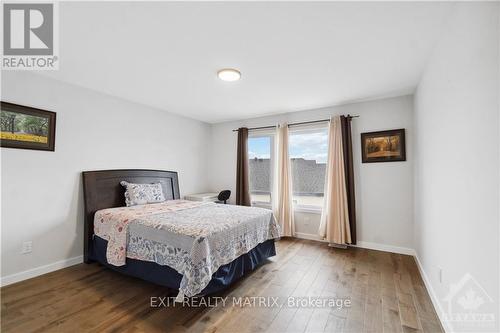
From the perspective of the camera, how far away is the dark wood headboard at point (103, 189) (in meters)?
2.92

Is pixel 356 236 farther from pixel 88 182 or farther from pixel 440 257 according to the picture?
pixel 88 182

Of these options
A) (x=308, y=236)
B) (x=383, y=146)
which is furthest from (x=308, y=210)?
(x=383, y=146)

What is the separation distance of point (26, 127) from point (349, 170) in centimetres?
436

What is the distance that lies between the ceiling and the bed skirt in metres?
2.12

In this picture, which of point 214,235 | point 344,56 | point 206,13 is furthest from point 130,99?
point 344,56

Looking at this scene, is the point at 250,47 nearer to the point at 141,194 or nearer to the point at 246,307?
the point at 246,307

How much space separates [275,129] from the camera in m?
4.35

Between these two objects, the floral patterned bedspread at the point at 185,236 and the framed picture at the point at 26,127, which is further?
the framed picture at the point at 26,127

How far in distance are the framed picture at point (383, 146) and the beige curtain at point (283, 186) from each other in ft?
4.29

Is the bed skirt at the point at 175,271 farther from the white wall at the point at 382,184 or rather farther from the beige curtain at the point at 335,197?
the white wall at the point at 382,184

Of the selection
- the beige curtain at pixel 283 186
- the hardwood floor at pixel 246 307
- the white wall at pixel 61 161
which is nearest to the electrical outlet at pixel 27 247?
the white wall at pixel 61 161

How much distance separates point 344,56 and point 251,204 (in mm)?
3220

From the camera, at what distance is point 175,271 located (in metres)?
2.07

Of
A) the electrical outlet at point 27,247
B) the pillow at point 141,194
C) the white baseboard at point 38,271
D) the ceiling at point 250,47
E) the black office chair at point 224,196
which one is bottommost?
the white baseboard at point 38,271
